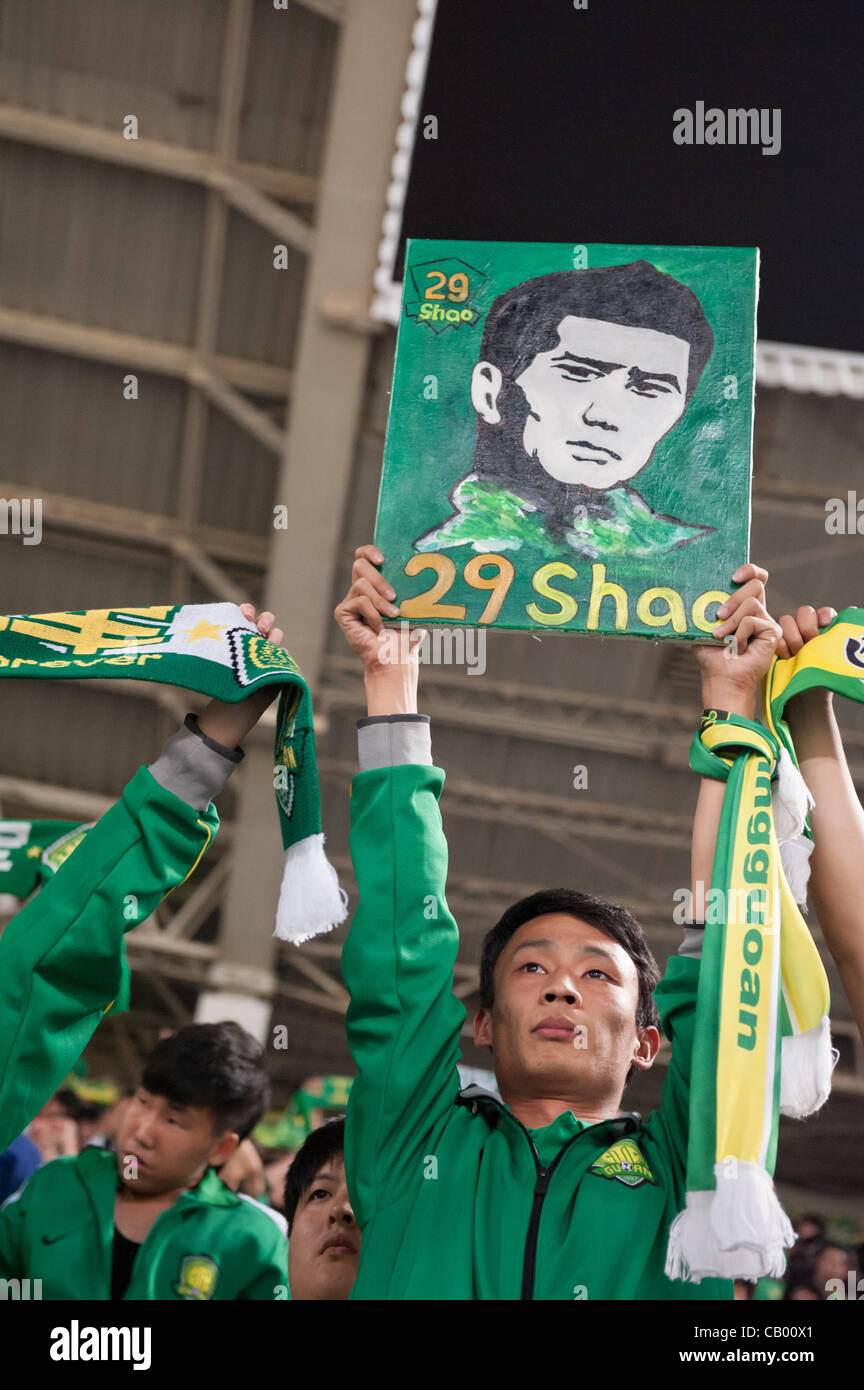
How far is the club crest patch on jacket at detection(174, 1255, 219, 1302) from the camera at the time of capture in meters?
2.38

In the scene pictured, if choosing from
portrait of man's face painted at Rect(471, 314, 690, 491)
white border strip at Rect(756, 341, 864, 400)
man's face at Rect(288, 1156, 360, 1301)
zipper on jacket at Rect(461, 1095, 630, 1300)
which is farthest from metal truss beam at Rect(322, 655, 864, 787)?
zipper on jacket at Rect(461, 1095, 630, 1300)

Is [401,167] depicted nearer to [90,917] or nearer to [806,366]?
[806,366]

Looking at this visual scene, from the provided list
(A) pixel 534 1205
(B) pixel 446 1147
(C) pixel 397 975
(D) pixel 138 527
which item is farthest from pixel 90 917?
(D) pixel 138 527

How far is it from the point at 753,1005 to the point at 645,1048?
1.27ft

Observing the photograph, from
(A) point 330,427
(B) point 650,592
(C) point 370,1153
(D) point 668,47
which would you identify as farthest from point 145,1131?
(A) point 330,427

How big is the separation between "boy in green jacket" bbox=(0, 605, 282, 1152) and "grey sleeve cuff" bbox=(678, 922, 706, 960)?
0.69 m

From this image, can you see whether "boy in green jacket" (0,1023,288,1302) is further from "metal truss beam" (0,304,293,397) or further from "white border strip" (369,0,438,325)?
"metal truss beam" (0,304,293,397)

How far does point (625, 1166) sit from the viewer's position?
1.75m

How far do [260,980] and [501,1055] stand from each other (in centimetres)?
755

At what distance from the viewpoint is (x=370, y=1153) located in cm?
179

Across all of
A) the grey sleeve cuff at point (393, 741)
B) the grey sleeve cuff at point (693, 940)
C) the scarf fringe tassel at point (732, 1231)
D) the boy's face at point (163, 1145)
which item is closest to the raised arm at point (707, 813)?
the grey sleeve cuff at point (693, 940)

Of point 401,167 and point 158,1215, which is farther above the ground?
point 401,167

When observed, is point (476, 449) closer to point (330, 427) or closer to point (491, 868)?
point (330, 427)

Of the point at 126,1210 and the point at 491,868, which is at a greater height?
the point at 491,868
